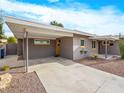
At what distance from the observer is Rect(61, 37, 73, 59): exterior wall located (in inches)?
447

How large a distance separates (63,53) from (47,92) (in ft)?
30.0

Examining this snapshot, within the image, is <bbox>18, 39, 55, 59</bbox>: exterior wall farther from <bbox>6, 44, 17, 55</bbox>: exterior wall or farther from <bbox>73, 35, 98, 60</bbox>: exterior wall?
<bbox>6, 44, 17, 55</bbox>: exterior wall

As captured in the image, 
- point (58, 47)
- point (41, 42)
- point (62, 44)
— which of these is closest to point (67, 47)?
point (62, 44)

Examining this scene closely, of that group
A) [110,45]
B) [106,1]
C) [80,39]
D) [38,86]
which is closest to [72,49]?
[80,39]

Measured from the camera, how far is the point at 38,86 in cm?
437

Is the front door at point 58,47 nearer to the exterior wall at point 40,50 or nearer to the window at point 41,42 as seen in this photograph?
the exterior wall at point 40,50

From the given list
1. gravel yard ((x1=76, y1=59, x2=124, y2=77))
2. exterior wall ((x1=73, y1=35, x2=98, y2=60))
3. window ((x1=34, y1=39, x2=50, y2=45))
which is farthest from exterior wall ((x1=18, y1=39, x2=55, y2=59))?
gravel yard ((x1=76, y1=59, x2=124, y2=77))

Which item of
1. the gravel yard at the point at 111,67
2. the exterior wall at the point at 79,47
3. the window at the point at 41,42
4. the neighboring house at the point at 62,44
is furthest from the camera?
the window at the point at 41,42

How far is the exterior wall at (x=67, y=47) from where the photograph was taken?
11355mm

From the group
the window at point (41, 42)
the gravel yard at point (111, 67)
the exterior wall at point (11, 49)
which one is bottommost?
the gravel yard at point (111, 67)

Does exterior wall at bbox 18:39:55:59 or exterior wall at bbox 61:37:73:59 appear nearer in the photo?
exterior wall at bbox 61:37:73:59

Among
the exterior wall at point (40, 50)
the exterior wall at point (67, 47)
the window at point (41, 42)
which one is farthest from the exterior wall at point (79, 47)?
the window at point (41, 42)

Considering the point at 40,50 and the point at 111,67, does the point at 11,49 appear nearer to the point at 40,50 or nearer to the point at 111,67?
the point at 40,50

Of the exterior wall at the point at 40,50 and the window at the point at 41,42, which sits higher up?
the window at the point at 41,42
